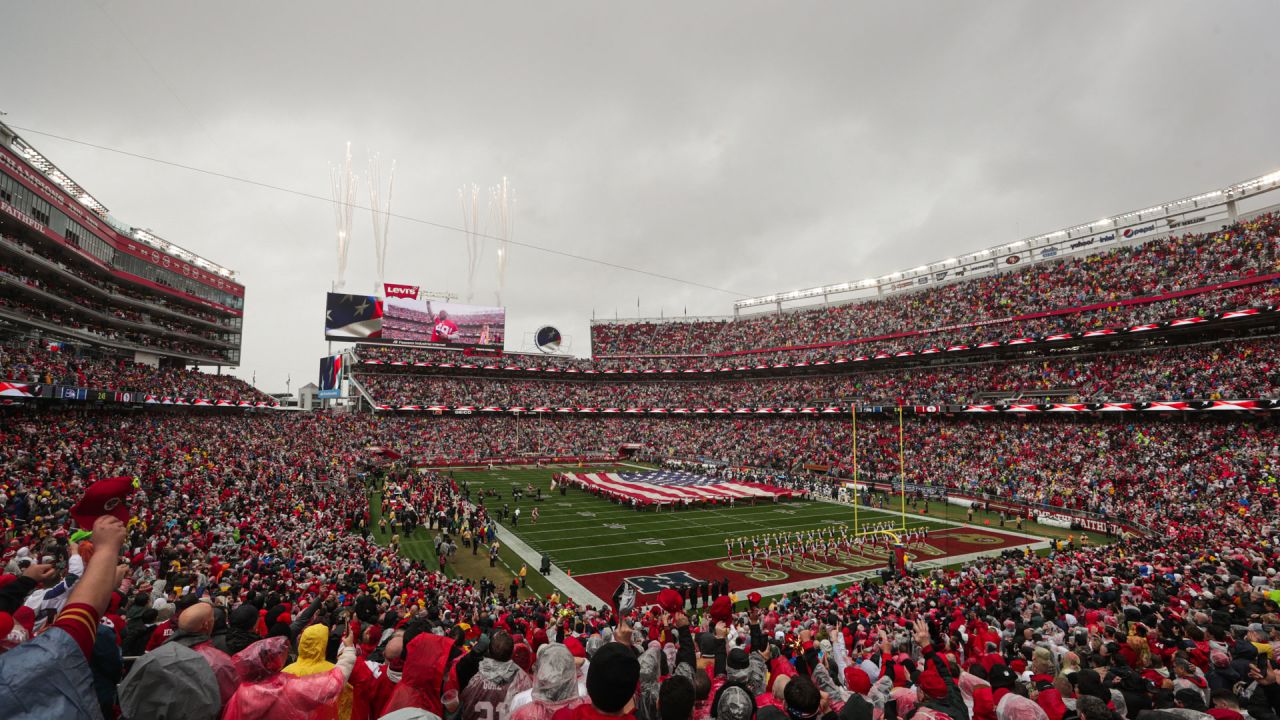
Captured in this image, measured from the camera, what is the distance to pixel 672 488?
36.8 meters

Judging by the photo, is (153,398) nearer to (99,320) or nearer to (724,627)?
(99,320)

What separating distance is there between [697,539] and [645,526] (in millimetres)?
3590

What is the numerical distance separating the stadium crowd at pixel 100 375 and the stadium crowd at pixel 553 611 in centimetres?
196

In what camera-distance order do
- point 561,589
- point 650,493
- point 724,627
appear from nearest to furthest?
1. point 724,627
2. point 561,589
3. point 650,493

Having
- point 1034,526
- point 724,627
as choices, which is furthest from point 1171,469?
point 724,627

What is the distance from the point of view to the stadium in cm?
361

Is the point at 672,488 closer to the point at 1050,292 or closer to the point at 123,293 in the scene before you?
the point at 1050,292

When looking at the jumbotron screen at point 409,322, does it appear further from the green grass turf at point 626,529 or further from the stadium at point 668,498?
the green grass turf at point 626,529

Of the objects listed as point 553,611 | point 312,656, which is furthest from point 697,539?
point 312,656

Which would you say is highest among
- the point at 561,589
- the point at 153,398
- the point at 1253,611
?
the point at 153,398

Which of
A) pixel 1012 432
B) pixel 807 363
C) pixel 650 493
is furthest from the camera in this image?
pixel 807 363

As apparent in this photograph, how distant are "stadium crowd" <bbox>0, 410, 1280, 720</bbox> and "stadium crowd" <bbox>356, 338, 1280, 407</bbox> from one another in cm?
242

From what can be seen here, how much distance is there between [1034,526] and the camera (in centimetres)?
2914

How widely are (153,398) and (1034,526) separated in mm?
51554
